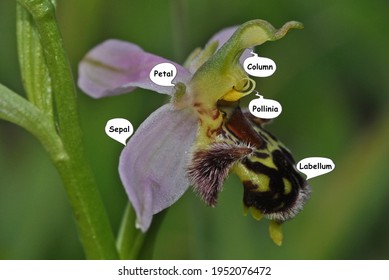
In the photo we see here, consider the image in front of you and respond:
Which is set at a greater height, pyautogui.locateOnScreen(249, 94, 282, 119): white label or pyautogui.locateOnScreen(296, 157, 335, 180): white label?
pyautogui.locateOnScreen(249, 94, 282, 119): white label

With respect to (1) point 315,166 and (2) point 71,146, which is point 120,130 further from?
(1) point 315,166

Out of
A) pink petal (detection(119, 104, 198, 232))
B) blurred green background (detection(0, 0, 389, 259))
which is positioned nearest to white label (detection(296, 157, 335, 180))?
blurred green background (detection(0, 0, 389, 259))

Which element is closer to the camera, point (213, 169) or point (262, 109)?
point (213, 169)

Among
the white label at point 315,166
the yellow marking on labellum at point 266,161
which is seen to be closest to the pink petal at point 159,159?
the yellow marking on labellum at point 266,161

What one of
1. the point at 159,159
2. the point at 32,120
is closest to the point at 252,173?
the point at 159,159

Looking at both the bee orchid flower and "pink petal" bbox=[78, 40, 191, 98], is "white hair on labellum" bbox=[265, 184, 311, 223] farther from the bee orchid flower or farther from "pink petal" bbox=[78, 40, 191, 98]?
"pink petal" bbox=[78, 40, 191, 98]

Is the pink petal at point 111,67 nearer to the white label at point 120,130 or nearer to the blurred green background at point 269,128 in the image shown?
the white label at point 120,130
